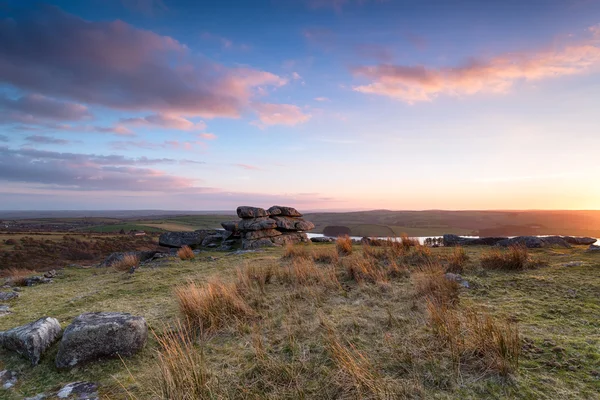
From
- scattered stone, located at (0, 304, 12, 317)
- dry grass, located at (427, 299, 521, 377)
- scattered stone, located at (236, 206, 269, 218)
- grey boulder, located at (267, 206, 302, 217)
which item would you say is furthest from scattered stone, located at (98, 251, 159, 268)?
dry grass, located at (427, 299, 521, 377)

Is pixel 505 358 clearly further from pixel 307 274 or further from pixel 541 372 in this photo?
pixel 307 274

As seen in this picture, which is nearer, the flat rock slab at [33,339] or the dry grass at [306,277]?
the flat rock slab at [33,339]

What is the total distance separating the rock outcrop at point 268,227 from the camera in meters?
21.2

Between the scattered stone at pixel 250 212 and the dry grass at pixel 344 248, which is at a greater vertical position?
the scattered stone at pixel 250 212

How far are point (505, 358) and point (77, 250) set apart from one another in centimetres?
3491

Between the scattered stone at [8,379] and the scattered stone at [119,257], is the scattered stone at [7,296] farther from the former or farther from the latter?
the scattered stone at [119,257]

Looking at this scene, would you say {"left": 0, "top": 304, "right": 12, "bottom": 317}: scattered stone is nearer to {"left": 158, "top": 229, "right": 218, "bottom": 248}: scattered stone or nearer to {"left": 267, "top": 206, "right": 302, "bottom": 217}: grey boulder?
{"left": 158, "top": 229, "right": 218, "bottom": 248}: scattered stone

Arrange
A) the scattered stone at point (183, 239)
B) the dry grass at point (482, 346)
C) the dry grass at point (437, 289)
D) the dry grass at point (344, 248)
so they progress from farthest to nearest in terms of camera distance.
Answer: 1. the scattered stone at point (183, 239)
2. the dry grass at point (344, 248)
3. the dry grass at point (437, 289)
4. the dry grass at point (482, 346)

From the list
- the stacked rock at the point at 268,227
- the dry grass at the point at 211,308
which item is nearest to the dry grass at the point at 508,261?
the dry grass at the point at 211,308

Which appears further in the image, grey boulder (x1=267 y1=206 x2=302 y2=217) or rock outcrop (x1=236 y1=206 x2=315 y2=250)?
grey boulder (x1=267 y1=206 x2=302 y2=217)

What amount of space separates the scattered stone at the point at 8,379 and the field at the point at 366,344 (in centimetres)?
10

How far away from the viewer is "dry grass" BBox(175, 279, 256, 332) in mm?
5086

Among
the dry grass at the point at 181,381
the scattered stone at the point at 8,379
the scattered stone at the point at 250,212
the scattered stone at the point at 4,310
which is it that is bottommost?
the scattered stone at the point at 4,310

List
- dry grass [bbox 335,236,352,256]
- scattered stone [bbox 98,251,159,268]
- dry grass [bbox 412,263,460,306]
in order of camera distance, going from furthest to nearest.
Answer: scattered stone [bbox 98,251,159,268], dry grass [bbox 335,236,352,256], dry grass [bbox 412,263,460,306]
